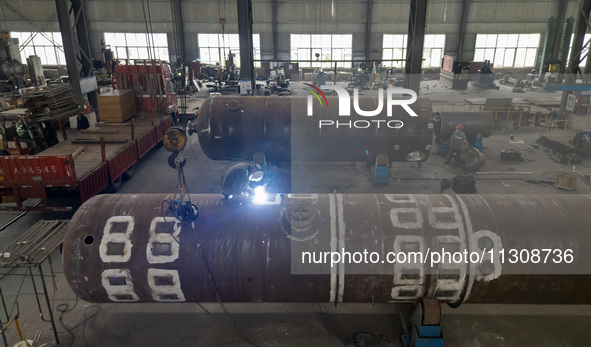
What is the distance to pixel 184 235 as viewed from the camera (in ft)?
18.5

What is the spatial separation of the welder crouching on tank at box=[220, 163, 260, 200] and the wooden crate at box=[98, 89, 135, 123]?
36.2ft

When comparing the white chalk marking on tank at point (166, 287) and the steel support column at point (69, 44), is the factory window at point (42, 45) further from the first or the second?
the white chalk marking on tank at point (166, 287)

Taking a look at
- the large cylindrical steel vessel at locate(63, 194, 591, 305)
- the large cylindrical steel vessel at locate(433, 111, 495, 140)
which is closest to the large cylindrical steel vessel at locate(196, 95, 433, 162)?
the large cylindrical steel vessel at locate(433, 111, 495, 140)

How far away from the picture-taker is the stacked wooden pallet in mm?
13530

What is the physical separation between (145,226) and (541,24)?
45.6 metres

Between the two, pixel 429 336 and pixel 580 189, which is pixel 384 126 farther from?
pixel 429 336

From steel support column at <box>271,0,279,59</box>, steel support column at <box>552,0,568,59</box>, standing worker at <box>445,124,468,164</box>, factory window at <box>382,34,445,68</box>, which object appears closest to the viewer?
standing worker at <box>445,124,468,164</box>

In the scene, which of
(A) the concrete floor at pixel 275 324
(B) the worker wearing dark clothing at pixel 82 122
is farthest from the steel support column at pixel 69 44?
(A) the concrete floor at pixel 275 324

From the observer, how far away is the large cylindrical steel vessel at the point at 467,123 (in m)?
15.8

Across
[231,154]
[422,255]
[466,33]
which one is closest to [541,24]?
[466,33]

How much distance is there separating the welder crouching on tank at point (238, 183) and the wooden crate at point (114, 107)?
1102 cm

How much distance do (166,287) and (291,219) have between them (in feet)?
6.82

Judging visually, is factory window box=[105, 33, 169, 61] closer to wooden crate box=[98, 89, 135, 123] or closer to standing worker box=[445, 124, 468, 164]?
wooden crate box=[98, 89, 135, 123]

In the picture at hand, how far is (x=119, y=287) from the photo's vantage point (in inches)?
224
